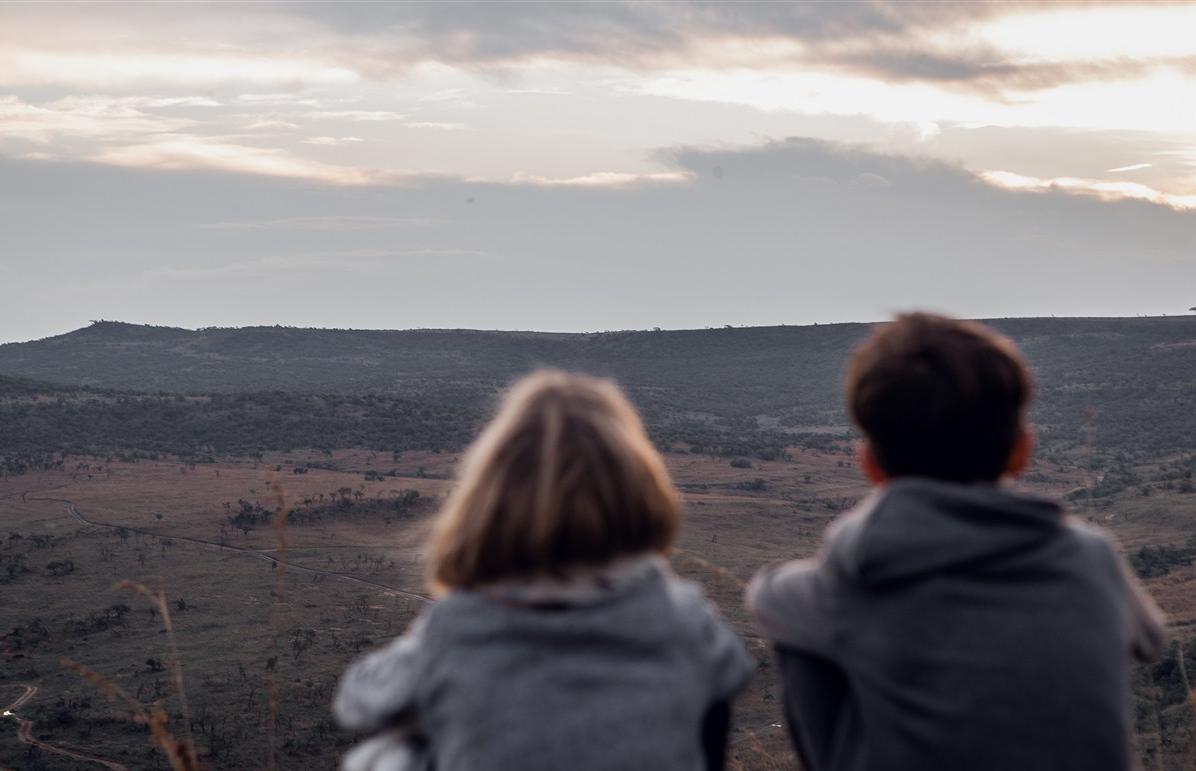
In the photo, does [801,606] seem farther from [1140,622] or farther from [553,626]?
[1140,622]

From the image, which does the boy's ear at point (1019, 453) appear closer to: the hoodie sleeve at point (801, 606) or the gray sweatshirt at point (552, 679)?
the hoodie sleeve at point (801, 606)

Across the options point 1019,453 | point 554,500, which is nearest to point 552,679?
point 554,500

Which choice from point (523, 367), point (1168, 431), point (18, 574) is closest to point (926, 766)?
point (18, 574)

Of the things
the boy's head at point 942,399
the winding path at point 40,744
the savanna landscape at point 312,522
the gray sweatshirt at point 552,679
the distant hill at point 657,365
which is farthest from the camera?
the distant hill at point 657,365

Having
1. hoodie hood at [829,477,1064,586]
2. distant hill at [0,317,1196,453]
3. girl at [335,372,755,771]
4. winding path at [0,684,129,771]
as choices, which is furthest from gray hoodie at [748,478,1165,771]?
distant hill at [0,317,1196,453]

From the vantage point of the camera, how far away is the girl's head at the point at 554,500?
1.88 m

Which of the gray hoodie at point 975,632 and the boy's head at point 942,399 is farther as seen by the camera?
the boy's head at point 942,399

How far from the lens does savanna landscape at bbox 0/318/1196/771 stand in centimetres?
966

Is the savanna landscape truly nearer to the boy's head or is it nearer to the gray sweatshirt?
the boy's head

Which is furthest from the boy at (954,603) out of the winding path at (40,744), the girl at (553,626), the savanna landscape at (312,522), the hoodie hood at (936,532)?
the winding path at (40,744)

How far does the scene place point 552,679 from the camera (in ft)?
6.11

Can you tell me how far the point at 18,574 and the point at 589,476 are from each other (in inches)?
668

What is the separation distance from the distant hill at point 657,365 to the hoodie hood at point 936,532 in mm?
41251

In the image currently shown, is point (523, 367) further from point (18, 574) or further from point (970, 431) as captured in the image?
point (970, 431)
